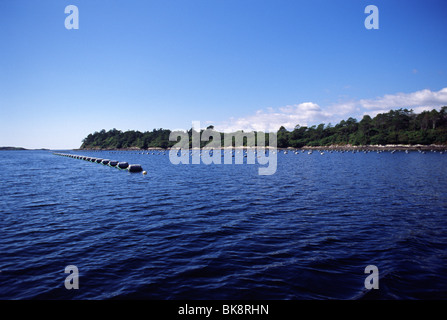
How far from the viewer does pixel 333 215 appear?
20.9 m

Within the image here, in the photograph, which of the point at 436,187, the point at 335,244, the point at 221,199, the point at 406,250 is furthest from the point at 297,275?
the point at 436,187

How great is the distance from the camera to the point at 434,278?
35.6 ft

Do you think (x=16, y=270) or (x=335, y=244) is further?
(x=335, y=244)

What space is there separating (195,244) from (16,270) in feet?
29.1

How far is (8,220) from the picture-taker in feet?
65.7

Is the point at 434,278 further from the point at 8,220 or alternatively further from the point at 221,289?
the point at 8,220

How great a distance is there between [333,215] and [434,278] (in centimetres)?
1005

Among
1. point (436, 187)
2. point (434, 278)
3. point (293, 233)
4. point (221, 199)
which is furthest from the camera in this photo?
point (436, 187)
